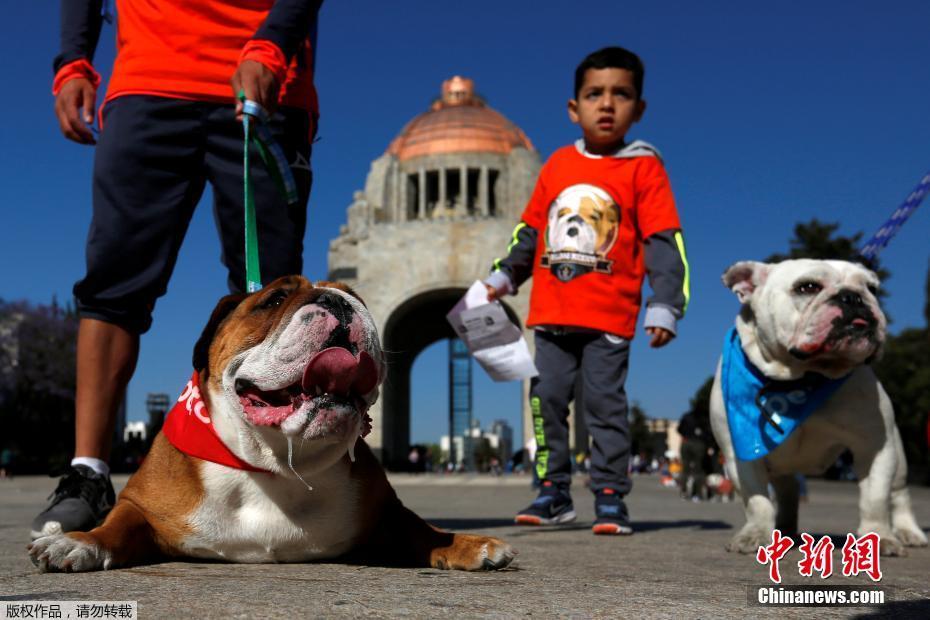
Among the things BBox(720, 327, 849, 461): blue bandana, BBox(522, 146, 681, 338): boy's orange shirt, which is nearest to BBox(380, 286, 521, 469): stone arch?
BBox(522, 146, 681, 338): boy's orange shirt

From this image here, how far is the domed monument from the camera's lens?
2923 centimetres

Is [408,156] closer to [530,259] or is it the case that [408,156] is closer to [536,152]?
[536,152]

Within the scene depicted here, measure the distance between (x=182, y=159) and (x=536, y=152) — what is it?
32297 mm

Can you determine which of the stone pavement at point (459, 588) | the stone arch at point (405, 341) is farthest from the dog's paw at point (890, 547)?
the stone arch at point (405, 341)

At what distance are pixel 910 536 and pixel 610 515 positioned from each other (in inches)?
53.6

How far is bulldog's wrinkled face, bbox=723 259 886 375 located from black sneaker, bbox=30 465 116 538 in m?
2.68

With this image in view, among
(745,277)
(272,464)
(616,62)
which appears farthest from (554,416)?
(272,464)

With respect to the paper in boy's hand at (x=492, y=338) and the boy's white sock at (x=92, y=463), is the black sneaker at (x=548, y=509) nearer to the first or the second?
the paper in boy's hand at (x=492, y=338)

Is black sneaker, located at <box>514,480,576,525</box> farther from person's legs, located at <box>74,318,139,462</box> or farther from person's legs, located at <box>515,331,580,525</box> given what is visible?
person's legs, located at <box>74,318,139,462</box>

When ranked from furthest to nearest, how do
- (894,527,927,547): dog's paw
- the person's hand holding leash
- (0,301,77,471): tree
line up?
(0,301,77,471): tree
(894,527,927,547): dog's paw
the person's hand holding leash

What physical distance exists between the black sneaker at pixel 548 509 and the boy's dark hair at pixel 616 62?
2256mm

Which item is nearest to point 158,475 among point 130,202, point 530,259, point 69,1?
point 130,202

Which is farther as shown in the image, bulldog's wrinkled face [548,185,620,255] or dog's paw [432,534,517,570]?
bulldog's wrinkled face [548,185,620,255]

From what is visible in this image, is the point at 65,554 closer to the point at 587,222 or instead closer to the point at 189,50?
the point at 189,50
